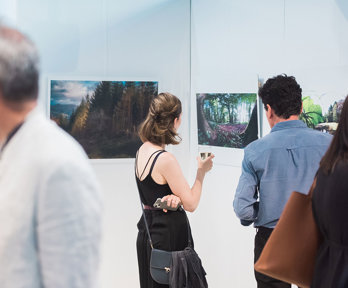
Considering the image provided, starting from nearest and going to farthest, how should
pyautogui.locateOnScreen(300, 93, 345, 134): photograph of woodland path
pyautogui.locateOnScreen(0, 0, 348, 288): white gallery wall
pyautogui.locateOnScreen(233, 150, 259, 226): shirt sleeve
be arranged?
A: pyautogui.locateOnScreen(233, 150, 259, 226): shirt sleeve → pyautogui.locateOnScreen(300, 93, 345, 134): photograph of woodland path → pyautogui.locateOnScreen(0, 0, 348, 288): white gallery wall

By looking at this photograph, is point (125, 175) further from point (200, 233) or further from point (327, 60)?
point (327, 60)

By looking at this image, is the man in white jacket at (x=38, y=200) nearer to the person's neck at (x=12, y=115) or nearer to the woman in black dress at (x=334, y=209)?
the person's neck at (x=12, y=115)

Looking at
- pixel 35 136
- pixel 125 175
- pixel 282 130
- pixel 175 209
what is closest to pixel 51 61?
pixel 125 175

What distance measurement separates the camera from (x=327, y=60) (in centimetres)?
422

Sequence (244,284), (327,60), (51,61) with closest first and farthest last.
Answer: (327,60) < (244,284) < (51,61)

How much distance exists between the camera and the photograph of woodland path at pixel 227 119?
208 inches

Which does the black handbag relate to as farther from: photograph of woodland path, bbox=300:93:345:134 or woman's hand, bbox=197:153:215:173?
photograph of woodland path, bbox=300:93:345:134

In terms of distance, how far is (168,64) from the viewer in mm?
6434

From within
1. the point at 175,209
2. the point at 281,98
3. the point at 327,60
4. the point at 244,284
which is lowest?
the point at 244,284

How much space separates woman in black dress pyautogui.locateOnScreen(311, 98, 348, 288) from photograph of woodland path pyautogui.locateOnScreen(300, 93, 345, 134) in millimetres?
1853

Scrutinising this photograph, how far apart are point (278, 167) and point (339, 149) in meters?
1.20

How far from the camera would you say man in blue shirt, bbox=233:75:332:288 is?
3.44 m

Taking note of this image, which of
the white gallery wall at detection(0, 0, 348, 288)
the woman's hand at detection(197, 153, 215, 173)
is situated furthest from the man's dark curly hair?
the white gallery wall at detection(0, 0, 348, 288)

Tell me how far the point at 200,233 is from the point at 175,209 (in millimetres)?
2669
